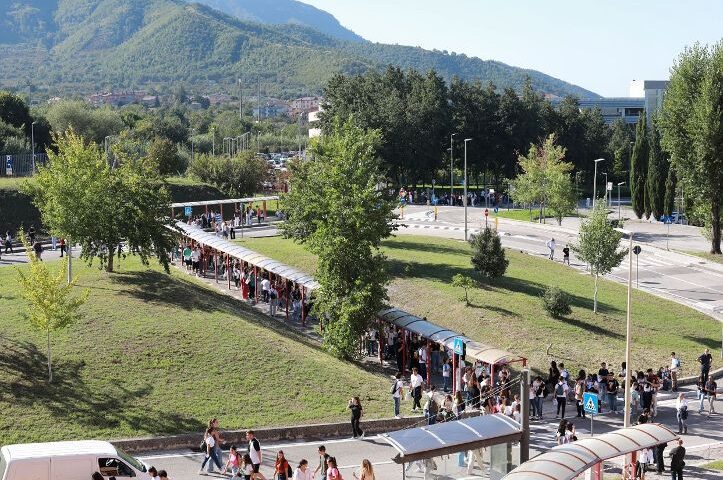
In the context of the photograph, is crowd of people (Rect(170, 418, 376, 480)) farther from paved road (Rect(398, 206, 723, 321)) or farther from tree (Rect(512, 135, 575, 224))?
tree (Rect(512, 135, 575, 224))

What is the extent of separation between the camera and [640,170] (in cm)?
7988

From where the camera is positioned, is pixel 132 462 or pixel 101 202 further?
pixel 101 202

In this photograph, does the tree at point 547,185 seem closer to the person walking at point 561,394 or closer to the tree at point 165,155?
the tree at point 165,155

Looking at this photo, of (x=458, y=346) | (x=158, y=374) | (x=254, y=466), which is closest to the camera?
(x=254, y=466)

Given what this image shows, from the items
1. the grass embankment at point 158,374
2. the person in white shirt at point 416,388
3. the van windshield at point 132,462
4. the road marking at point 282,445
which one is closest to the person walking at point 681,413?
the person in white shirt at point 416,388

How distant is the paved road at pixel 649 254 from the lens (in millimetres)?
49875

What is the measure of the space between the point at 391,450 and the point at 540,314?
1699 cm

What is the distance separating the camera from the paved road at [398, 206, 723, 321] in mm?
49875

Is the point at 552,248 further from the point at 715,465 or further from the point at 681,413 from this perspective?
the point at 715,465

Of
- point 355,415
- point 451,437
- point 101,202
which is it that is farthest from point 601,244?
point 451,437

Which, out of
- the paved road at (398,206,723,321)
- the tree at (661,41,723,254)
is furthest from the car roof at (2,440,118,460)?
the tree at (661,41,723,254)

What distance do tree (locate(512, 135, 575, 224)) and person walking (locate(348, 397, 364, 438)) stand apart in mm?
44813

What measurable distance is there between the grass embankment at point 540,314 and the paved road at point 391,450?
6087 mm

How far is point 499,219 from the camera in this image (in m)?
74.5
